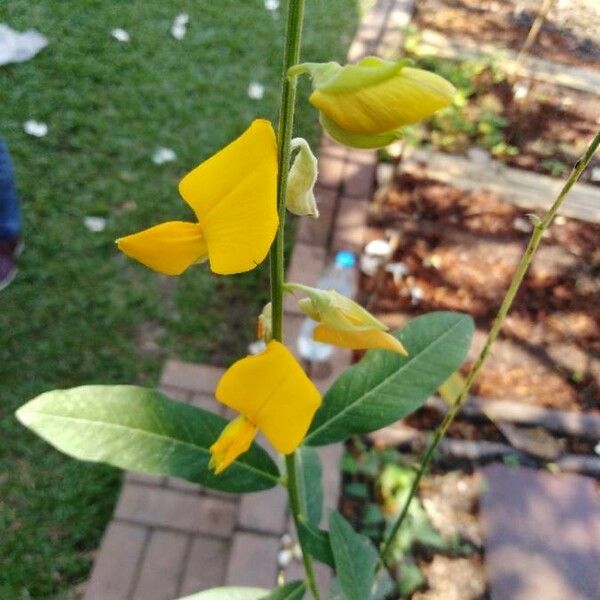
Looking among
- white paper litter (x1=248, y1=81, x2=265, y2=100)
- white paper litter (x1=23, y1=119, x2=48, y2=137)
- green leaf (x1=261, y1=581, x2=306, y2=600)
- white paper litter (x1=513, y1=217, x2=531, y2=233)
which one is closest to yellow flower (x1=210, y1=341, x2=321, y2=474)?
green leaf (x1=261, y1=581, x2=306, y2=600)

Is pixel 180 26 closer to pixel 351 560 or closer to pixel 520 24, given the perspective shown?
pixel 520 24

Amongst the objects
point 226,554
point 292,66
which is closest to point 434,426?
point 226,554

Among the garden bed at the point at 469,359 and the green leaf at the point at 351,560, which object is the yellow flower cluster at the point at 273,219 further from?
the garden bed at the point at 469,359

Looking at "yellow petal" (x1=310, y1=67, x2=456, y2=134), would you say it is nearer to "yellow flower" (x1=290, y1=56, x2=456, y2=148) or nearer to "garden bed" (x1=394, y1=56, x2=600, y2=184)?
"yellow flower" (x1=290, y1=56, x2=456, y2=148)

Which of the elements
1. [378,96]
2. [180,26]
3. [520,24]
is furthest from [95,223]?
[520,24]

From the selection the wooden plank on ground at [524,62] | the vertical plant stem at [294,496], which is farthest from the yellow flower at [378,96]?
the wooden plank on ground at [524,62]

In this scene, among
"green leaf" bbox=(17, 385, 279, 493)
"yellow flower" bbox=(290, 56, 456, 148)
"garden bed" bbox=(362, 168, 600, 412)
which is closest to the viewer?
"yellow flower" bbox=(290, 56, 456, 148)
